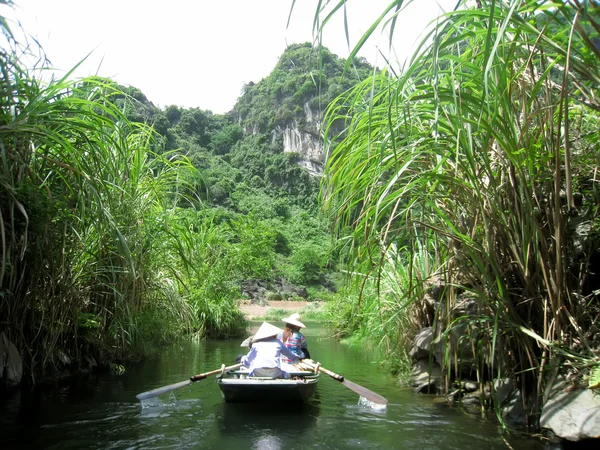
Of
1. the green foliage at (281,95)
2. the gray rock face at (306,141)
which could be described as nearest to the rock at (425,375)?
the green foliage at (281,95)

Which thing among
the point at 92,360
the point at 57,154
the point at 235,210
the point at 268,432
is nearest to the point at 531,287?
the point at 268,432

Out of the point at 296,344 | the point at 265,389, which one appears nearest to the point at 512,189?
the point at 265,389

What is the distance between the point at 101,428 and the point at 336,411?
2292 mm

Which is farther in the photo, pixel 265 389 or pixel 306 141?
pixel 306 141

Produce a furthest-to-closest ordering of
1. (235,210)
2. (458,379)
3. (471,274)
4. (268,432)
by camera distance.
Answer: (235,210) < (458,379) < (268,432) < (471,274)

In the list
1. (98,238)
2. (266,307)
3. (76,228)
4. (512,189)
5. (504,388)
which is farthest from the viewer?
(266,307)

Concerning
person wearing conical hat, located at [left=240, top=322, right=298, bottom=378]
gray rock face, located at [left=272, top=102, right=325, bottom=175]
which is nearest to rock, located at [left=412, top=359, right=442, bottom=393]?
person wearing conical hat, located at [left=240, top=322, right=298, bottom=378]

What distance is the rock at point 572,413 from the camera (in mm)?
3256

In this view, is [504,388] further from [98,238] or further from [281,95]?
[281,95]

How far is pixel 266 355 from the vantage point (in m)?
5.48

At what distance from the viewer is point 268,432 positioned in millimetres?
4465

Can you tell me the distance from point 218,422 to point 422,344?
2447mm

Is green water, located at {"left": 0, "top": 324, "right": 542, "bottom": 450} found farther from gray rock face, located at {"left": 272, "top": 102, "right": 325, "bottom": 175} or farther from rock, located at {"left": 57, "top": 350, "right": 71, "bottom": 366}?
gray rock face, located at {"left": 272, "top": 102, "right": 325, "bottom": 175}

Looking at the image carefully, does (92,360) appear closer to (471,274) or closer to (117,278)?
(117,278)
